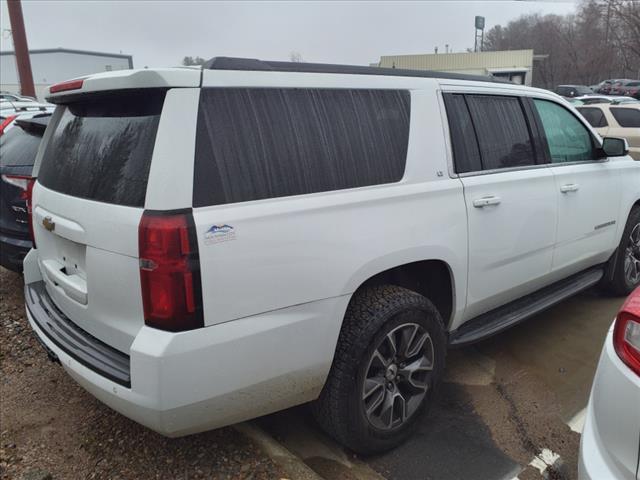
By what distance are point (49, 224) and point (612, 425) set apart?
2535 mm

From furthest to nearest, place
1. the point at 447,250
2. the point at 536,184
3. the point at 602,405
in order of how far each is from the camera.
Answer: the point at 536,184, the point at 447,250, the point at 602,405

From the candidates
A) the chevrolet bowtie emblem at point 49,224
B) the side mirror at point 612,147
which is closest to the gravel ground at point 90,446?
the chevrolet bowtie emblem at point 49,224

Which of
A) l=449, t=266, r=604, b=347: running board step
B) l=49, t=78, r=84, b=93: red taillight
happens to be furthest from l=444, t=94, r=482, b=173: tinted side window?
l=49, t=78, r=84, b=93: red taillight

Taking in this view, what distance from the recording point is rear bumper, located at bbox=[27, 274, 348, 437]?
6.52 ft

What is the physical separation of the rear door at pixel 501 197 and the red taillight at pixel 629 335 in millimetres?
1156

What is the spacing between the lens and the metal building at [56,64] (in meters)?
60.6

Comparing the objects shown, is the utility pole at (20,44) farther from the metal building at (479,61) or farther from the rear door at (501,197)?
the metal building at (479,61)

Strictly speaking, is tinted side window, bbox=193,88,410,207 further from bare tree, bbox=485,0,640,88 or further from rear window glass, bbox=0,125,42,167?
bare tree, bbox=485,0,640,88

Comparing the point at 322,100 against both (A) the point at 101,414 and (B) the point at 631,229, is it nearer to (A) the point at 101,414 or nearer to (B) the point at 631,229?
(A) the point at 101,414

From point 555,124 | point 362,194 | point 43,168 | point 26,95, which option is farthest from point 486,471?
point 26,95

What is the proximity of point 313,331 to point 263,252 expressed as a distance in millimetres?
446

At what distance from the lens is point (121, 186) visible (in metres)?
2.13

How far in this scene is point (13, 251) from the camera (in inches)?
169

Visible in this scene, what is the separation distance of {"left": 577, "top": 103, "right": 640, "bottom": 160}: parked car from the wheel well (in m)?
10.3
